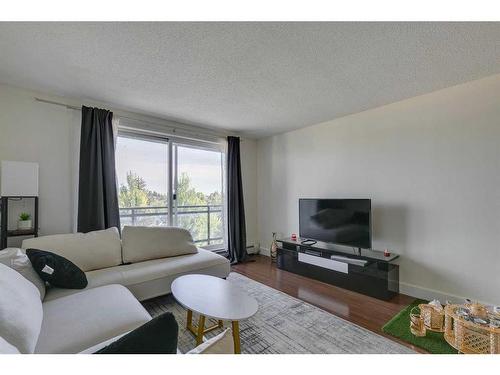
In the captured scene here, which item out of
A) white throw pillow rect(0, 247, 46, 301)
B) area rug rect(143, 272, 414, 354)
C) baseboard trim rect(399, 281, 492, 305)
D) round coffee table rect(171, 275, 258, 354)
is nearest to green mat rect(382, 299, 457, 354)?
area rug rect(143, 272, 414, 354)

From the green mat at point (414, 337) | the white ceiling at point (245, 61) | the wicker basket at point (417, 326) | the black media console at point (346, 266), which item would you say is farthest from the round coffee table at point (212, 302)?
the white ceiling at point (245, 61)

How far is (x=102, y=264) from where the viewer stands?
7.96 feet

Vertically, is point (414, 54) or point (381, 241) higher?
point (414, 54)

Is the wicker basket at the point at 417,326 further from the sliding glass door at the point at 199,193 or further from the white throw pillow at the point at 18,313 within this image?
the sliding glass door at the point at 199,193

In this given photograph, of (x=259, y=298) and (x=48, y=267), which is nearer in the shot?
(x=48, y=267)

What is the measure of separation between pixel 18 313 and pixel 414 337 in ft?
8.89

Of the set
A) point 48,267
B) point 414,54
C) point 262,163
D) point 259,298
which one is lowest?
point 259,298

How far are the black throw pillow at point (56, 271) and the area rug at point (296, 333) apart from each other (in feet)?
2.62

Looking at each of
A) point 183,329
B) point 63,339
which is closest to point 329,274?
point 183,329

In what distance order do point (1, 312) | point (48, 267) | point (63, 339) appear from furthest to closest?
1. point (48, 267)
2. point (63, 339)
3. point (1, 312)

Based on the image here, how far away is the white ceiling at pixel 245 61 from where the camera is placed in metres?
1.63

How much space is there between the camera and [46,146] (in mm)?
2713
